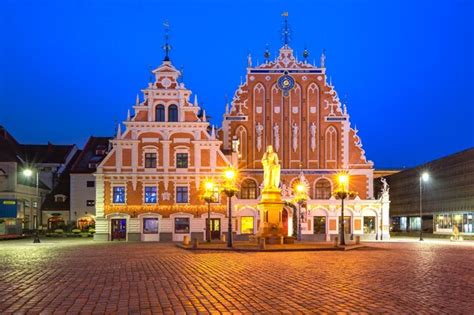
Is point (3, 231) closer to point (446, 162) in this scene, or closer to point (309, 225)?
point (309, 225)

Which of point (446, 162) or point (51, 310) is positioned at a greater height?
point (446, 162)

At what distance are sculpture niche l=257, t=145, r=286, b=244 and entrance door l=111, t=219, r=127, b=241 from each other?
21020mm

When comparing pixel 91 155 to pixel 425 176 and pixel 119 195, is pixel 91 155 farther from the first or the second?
pixel 425 176

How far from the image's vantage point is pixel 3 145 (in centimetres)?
7931

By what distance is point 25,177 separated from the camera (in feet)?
266

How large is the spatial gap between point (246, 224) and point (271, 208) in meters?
Answer: 20.9

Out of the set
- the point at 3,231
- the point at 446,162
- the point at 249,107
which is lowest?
the point at 3,231

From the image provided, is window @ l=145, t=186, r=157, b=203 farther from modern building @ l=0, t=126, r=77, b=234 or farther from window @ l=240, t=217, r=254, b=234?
modern building @ l=0, t=126, r=77, b=234

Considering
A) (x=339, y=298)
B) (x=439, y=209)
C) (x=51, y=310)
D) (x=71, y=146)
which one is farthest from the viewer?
(x=71, y=146)

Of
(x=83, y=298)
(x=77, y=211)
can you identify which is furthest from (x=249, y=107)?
(x=83, y=298)

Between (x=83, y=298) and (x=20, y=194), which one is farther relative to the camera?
(x=20, y=194)

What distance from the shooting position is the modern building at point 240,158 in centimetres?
6088

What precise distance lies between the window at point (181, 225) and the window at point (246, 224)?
5394mm

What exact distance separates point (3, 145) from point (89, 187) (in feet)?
36.2
